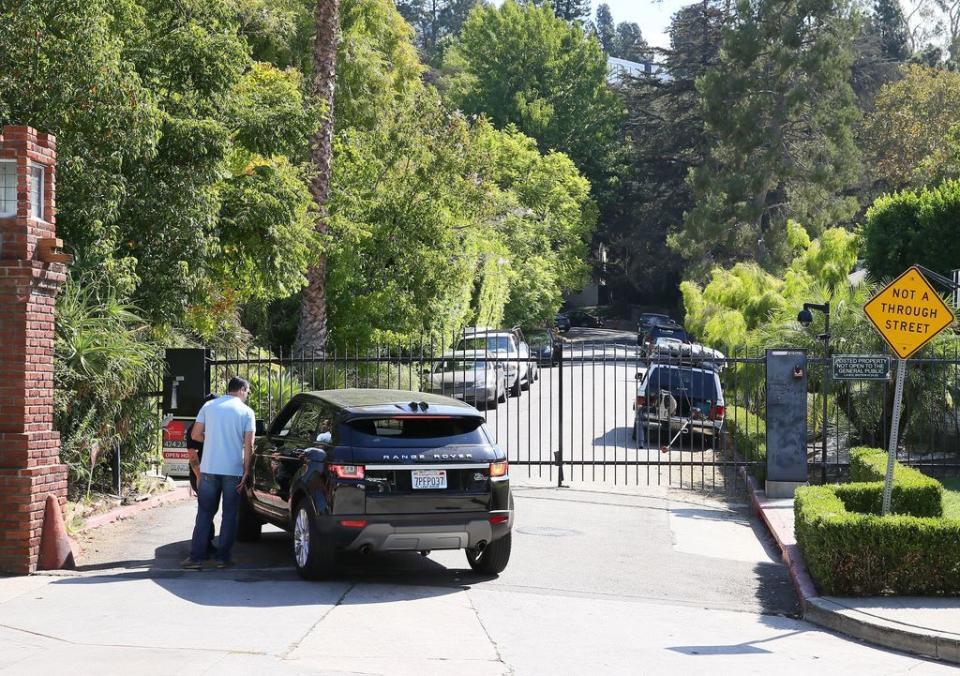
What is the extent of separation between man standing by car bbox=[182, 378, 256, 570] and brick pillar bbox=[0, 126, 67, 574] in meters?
1.28

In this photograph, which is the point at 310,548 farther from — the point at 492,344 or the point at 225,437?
the point at 492,344

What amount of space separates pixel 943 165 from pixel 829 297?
92.1ft

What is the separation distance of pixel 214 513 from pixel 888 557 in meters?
5.89

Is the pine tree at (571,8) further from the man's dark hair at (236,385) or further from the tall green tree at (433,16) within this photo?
the man's dark hair at (236,385)

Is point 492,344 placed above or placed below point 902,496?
above

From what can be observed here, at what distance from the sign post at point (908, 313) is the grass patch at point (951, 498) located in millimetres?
2976

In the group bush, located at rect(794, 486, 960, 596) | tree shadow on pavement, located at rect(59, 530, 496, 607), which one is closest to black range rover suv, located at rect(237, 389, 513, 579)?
tree shadow on pavement, located at rect(59, 530, 496, 607)

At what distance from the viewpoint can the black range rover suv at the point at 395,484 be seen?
937 centimetres

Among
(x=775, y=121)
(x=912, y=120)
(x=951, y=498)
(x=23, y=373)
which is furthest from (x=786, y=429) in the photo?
(x=775, y=121)

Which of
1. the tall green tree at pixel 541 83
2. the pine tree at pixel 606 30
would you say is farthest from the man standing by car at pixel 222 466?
the pine tree at pixel 606 30

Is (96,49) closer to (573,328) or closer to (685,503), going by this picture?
(685,503)

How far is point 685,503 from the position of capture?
15.9 meters

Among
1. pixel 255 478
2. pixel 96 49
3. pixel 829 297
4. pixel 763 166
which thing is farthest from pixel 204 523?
pixel 763 166

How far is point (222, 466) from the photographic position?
33.5ft
